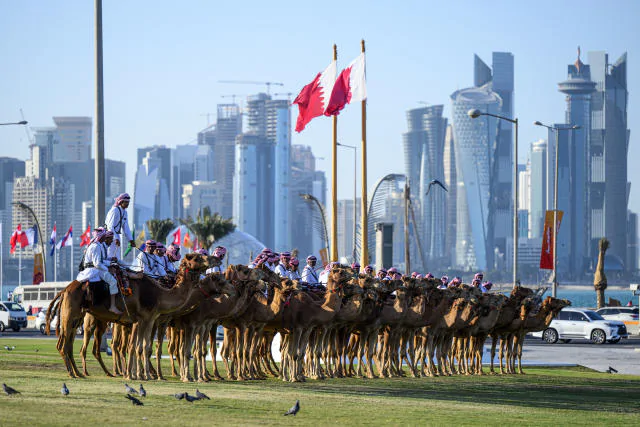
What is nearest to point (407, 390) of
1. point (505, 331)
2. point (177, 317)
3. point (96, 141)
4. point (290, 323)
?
point (290, 323)

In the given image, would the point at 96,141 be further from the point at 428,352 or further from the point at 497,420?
the point at 497,420

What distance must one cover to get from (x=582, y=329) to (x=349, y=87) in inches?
898

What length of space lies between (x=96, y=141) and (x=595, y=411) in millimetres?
16564

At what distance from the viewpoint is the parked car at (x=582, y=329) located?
5447 cm

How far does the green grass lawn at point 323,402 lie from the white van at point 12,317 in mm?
36077

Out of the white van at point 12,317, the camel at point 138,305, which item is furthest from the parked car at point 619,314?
the camel at point 138,305

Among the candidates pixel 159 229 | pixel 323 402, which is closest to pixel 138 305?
pixel 323 402

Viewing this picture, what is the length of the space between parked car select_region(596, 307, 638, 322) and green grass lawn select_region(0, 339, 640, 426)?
120 ft

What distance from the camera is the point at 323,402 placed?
67.5ft

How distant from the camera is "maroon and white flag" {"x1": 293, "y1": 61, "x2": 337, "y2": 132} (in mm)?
37406

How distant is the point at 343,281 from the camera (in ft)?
88.0

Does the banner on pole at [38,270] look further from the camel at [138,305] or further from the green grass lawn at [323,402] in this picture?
the camel at [138,305]

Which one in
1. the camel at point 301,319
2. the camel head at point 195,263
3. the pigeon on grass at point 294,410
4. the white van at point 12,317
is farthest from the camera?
the white van at point 12,317

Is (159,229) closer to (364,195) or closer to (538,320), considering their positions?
(364,195)
